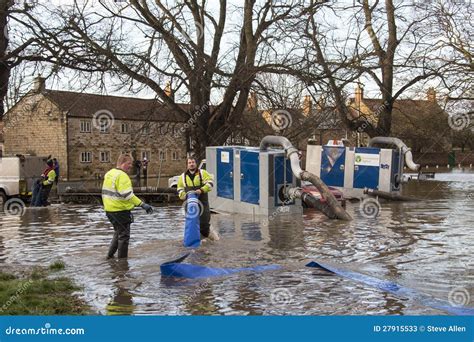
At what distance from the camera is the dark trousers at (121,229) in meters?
10.9

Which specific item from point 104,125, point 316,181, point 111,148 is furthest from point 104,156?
point 316,181

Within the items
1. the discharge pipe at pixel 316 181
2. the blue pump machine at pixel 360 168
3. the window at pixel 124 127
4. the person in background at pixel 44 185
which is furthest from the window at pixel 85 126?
the discharge pipe at pixel 316 181

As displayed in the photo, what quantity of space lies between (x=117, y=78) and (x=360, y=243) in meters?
12.3

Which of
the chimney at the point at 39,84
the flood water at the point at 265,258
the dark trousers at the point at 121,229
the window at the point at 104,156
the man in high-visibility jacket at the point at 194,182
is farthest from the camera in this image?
the window at the point at 104,156

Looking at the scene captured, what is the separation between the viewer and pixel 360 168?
86.1ft

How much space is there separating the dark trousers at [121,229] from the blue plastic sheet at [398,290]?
3302 mm

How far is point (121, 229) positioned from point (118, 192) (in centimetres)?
71

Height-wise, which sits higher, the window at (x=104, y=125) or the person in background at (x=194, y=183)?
the window at (x=104, y=125)

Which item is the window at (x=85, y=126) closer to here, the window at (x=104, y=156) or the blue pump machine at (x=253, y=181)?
the window at (x=104, y=156)

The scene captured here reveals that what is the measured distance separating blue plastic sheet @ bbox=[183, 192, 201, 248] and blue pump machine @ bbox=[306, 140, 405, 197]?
1496 centimetres

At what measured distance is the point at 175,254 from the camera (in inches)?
462

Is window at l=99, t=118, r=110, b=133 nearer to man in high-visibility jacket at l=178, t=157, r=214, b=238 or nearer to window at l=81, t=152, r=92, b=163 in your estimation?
window at l=81, t=152, r=92, b=163

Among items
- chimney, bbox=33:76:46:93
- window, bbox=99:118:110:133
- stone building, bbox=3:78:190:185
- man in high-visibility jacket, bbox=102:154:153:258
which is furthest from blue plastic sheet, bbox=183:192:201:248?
window, bbox=99:118:110:133

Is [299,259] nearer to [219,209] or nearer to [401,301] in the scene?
[401,301]
